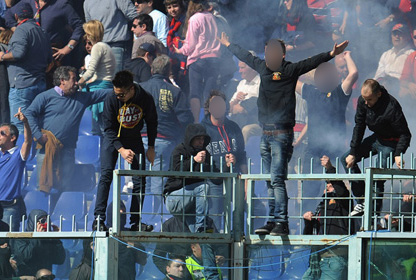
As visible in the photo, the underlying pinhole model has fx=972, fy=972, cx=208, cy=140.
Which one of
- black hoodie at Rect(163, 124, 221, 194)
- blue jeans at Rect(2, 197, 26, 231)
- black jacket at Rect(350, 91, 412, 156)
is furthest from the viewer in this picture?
blue jeans at Rect(2, 197, 26, 231)

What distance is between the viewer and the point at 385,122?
962cm

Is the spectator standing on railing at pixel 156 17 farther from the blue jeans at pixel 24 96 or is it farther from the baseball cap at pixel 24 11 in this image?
the blue jeans at pixel 24 96

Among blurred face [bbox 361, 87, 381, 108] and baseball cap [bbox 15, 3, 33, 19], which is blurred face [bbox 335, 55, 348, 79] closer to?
blurred face [bbox 361, 87, 381, 108]

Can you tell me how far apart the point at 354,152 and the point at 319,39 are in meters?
5.11

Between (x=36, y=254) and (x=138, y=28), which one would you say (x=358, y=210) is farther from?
(x=138, y=28)

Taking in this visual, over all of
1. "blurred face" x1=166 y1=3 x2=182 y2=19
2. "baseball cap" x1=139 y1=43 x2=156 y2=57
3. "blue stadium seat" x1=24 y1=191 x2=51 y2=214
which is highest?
"blurred face" x1=166 y1=3 x2=182 y2=19

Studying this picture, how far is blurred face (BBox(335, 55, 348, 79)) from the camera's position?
13914mm

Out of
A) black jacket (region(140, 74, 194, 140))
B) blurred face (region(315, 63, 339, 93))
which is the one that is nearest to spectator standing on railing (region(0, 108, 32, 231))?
black jacket (region(140, 74, 194, 140))

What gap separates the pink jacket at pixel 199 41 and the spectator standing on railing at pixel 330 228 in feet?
16.3

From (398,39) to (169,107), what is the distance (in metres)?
3.46

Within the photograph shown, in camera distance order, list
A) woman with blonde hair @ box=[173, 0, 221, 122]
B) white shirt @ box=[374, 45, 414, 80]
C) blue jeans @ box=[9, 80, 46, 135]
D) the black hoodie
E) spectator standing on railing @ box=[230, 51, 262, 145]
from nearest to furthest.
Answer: the black hoodie, white shirt @ box=[374, 45, 414, 80], spectator standing on railing @ box=[230, 51, 262, 145], woman with blonde hair @ box=[173, 0, 221, 122], blue jeans @ box=[9, 80, 46, 135]

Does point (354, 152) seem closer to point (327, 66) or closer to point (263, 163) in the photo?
point (263, 163)

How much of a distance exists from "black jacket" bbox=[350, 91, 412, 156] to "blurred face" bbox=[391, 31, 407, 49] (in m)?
4.37

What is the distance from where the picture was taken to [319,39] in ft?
47.9
